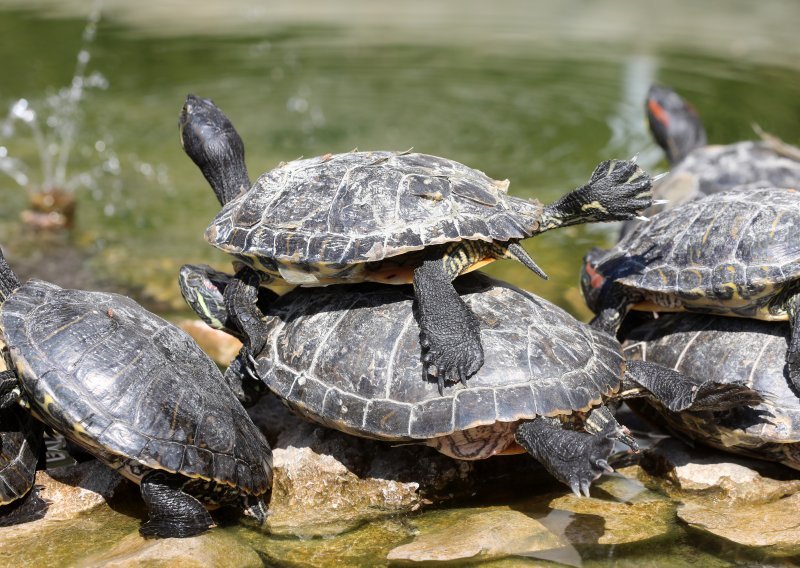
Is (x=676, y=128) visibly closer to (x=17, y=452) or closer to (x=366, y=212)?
(x=366, y=212)

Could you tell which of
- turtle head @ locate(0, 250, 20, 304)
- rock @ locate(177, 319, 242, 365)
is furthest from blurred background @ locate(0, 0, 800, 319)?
turtle head @ locate(0, 250, 20, 304)

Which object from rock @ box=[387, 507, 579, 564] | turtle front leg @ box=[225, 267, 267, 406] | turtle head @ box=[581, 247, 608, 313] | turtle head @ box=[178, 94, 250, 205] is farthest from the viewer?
turtle head @ box=[178, 94, 250, 205]

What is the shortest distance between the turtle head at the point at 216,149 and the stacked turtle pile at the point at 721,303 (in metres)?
2.34

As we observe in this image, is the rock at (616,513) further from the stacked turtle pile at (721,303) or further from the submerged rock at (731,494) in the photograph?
the stacked turtle pile at (721,303)

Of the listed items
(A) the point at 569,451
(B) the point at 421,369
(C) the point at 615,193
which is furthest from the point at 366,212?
(A) the point at 569,451

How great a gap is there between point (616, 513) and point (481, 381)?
95 centimetres

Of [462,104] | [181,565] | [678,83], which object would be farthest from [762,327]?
[678,83]

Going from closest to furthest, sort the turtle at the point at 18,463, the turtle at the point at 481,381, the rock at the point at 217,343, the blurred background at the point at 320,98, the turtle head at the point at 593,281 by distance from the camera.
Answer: the turtle at the point at 481,381
the turtle at the point at 18,463
the turtle head at the point at 593,281
the rock at the point at 217,343
the blurred background at the point at 320,98

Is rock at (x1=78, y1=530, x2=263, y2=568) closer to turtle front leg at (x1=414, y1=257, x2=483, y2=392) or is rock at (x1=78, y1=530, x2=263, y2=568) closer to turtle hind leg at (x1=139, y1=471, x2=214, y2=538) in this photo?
turtle hind leg at (x1=139, y1=471, x2=214, y2=538)

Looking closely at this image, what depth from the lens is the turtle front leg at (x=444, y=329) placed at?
3.95 meters

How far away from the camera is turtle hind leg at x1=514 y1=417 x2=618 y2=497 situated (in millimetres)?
3604

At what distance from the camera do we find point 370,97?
544 inches

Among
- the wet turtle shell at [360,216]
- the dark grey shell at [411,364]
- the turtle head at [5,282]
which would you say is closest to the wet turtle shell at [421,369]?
the dark grey shell at [411,364]

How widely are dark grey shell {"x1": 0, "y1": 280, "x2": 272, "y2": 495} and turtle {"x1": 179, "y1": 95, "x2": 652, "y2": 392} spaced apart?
0.49 metres
